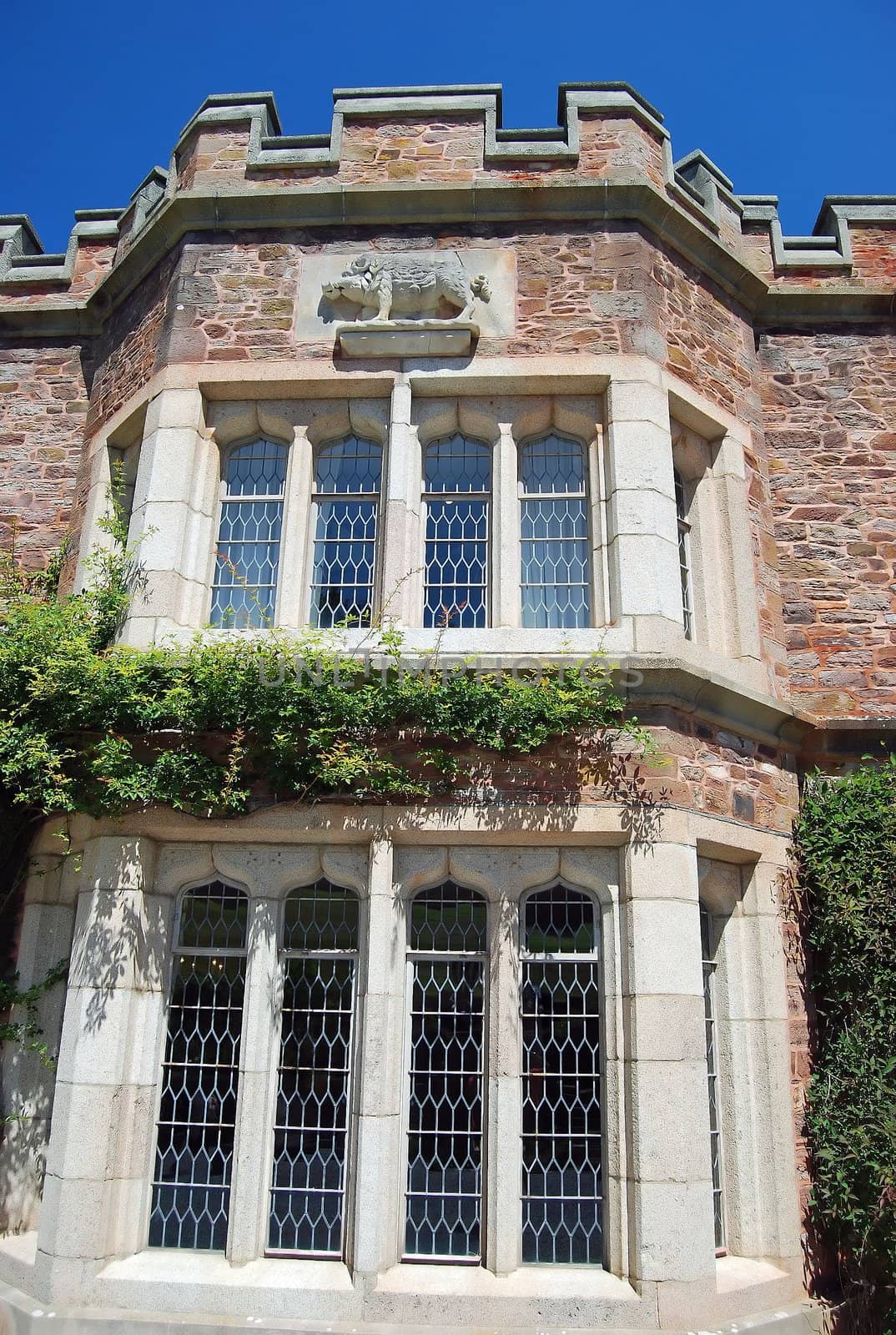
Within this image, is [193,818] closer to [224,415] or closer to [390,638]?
[390,638]

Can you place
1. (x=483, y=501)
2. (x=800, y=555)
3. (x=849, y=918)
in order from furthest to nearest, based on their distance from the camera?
1. (x=800, y=555)
2. (x=483, y=501)
3. (x=849, y=918)

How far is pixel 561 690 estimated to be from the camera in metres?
5.93

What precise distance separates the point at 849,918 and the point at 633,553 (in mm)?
2601

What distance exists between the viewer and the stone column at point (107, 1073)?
5520 millimetres

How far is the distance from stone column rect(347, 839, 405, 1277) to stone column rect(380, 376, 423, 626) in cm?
154

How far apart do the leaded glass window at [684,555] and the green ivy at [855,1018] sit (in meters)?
1.38

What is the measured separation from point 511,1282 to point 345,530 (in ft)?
14.8

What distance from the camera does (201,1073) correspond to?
5.95 meters

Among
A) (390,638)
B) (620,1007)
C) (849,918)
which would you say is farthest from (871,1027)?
(390,638)

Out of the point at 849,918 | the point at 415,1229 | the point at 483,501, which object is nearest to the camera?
the point at 415,1229

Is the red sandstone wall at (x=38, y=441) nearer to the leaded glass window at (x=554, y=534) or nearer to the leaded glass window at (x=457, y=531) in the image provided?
the leaded glass window at (x=457, y=531)

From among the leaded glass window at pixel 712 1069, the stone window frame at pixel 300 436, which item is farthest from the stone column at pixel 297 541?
the leaded glass window at pixel 712 1069

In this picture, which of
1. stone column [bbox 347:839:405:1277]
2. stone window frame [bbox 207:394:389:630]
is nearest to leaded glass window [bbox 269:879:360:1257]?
stone column [bbox 347:839:405:1277]

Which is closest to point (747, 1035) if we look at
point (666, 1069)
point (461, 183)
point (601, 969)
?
point (666, 1069)
